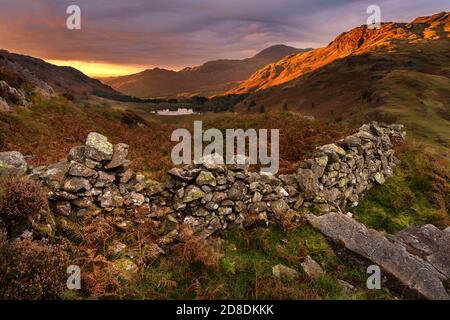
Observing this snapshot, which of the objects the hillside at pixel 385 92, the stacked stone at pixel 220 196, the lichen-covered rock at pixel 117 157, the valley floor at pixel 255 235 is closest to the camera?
→ the valley floor at pixel 255 235

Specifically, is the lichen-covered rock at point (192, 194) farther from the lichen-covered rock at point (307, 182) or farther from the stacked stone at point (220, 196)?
the lichen-covered rock at point (307, 182)

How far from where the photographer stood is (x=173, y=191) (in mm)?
10359

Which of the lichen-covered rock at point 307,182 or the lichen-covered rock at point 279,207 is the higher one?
the lichen-covered rock at point 307,182

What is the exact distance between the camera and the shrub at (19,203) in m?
7.71

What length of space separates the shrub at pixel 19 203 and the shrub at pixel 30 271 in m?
0.51

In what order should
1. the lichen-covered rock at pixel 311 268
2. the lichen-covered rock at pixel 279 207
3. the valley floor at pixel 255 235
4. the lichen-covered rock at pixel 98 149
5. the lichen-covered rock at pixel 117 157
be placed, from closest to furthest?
the valley floor at pixel 255 235 < the lichen-covered rock at pixel 311 268 < the lichen-covered rock at pixel 98 149 < the lichen-covered rock at pixel 117 157 < the lichen-covered rock at pixel 279 207

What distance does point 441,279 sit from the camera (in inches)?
395

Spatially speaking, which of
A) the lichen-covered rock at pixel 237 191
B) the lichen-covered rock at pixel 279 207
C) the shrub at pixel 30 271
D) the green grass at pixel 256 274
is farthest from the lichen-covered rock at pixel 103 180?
the lichen-covered rock at pixel 279 207

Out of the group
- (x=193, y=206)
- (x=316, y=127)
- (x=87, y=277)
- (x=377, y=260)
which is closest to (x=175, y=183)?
(x=193, y=206)

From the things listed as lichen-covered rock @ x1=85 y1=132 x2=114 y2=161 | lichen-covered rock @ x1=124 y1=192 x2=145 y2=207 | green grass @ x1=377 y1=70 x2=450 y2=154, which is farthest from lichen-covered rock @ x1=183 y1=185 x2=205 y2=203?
green grass @ x1=377 y1=70 x2=450 y2=154

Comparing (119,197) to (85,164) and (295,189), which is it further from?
(295,189)

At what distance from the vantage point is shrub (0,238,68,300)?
255 inches

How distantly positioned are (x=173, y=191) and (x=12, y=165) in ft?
14.8

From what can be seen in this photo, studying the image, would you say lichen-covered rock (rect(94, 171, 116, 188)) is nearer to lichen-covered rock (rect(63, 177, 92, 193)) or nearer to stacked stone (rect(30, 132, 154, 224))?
stacked stone (rect(30, 132, 154, 224))
